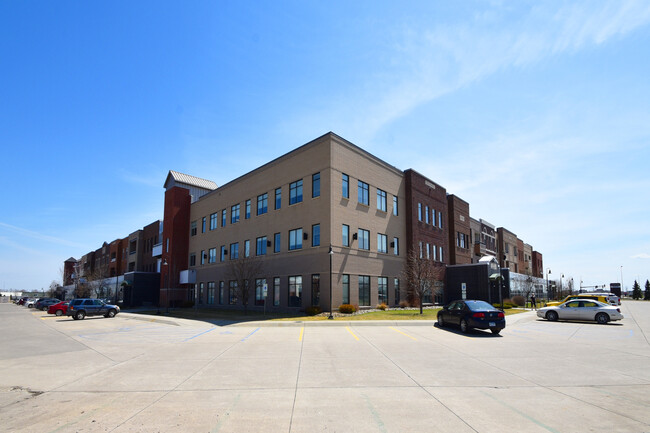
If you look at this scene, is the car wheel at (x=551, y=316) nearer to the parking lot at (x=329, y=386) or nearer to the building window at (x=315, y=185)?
the parking lot at (x=329, y=386)

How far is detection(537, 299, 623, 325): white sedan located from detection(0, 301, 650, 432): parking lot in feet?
37.4

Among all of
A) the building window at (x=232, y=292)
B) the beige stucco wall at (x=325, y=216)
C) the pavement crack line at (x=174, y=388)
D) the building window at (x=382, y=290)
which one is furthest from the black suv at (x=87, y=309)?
the pavement crack line at (x=174, y=388)

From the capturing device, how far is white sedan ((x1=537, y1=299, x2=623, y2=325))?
26.0 m

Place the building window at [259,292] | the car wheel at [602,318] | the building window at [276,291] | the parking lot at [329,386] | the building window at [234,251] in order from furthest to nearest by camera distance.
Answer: the building window at [234,251]
the building window at [259,292]
the building window at [276,291]
the car wheel at [602,318]
the parking lot at [329,386]

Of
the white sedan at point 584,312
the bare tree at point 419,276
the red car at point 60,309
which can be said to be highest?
the bare tree at point 419,276

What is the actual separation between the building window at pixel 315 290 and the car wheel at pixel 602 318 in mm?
19537

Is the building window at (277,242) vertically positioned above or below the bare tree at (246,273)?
above

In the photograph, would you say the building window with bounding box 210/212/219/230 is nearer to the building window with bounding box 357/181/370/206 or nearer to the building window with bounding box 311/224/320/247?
the building window with bounding box 311/224/320/247

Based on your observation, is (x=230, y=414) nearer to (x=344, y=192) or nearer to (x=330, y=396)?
(x=330, y=396)

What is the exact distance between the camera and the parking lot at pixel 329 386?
6410 millimetres

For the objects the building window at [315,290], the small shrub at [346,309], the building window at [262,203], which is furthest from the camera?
the building window at [262,203]

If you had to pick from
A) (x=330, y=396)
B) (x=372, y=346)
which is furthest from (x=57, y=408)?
(x=372, y=346)

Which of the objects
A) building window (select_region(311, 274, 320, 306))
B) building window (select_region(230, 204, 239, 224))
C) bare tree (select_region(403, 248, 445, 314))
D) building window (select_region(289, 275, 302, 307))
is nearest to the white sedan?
bare tree (select_region(403, 248, 445, 314))

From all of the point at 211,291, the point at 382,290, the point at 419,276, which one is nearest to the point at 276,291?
the point at 382,290
